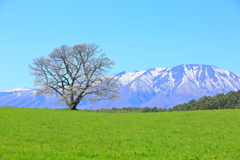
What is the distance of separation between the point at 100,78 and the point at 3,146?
1931 inches

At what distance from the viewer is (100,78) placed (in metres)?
67.8

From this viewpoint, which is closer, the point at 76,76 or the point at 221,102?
the point at 76,76

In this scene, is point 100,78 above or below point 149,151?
above

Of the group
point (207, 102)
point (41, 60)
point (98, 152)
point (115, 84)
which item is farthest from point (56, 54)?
point (207, 102)

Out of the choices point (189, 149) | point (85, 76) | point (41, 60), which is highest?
point (41, 60)

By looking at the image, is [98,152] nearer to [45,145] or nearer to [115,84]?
[45,145]

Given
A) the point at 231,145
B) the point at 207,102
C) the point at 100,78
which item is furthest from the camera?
the point at 207,102

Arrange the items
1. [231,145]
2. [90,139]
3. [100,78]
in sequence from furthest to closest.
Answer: [100,78] → [90,139] → [231,145]

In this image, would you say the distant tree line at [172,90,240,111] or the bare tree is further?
the distant tree line at [172,90,240,111]

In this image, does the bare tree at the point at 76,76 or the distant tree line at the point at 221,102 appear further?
the distant tree line at the point at 221,102

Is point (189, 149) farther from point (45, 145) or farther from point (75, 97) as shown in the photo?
point (75, 97)

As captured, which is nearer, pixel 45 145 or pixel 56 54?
pixel 45 145

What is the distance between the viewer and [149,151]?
1716cm

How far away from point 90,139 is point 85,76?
154 ft
